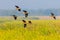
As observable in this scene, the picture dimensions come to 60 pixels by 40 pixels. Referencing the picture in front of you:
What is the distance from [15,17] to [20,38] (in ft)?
3.42

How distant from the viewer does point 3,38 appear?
5.80 metres

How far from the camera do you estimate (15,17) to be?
4875 millimetres

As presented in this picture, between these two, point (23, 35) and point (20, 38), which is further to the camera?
point (23, 35)

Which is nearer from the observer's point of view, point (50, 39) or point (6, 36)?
point (50, 39)

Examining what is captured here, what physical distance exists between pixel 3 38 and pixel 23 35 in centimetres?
66

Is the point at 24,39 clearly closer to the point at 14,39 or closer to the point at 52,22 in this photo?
the point at 14,39

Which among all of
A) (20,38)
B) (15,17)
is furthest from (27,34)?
(15,17)

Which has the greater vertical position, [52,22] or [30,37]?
[52,22]

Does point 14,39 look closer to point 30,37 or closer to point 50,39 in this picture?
point 30,37
